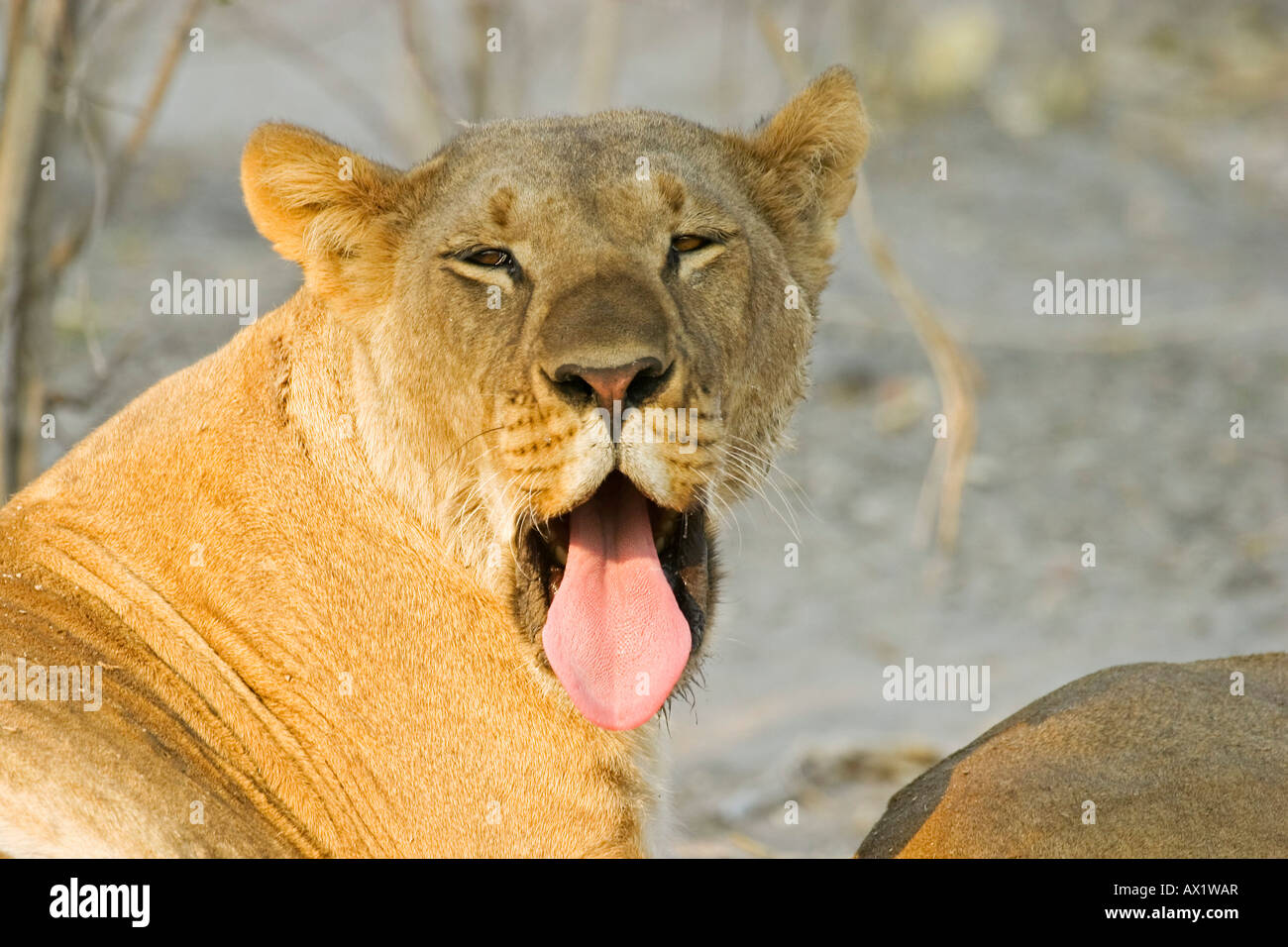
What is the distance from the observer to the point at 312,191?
166 inches

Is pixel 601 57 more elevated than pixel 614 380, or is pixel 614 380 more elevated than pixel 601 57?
pixel 601 57

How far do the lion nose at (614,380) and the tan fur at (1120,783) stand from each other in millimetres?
1207

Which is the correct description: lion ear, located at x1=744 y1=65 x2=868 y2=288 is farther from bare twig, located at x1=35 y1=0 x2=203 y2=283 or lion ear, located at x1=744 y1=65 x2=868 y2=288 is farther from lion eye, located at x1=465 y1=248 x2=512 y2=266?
bare twig, located at x1=35 y1=0 x2=203 y2=283

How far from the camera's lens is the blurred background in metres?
6.92

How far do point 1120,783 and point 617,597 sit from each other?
3.93 ft

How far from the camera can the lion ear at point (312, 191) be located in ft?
13.7

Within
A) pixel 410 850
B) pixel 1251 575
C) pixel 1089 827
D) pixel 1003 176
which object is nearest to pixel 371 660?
pixel 410 850

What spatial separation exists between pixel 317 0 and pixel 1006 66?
7416mm

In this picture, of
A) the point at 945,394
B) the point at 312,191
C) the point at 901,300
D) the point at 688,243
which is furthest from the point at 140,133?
the point at 945,394

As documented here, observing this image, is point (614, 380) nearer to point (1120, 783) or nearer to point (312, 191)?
point (312, 191)

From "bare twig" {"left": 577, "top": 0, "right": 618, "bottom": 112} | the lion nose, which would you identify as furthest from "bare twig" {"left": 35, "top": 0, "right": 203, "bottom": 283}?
"bare twig" {"left": 577, "top": 0, "right": 618, "bottom": 112}

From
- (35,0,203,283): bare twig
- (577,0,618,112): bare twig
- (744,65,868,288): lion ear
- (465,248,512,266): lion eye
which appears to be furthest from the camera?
(577,0,618,112): bare twig

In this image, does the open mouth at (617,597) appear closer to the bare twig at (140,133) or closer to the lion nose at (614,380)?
the lion nose at (614,380)

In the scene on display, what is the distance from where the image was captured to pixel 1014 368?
11.7 m
